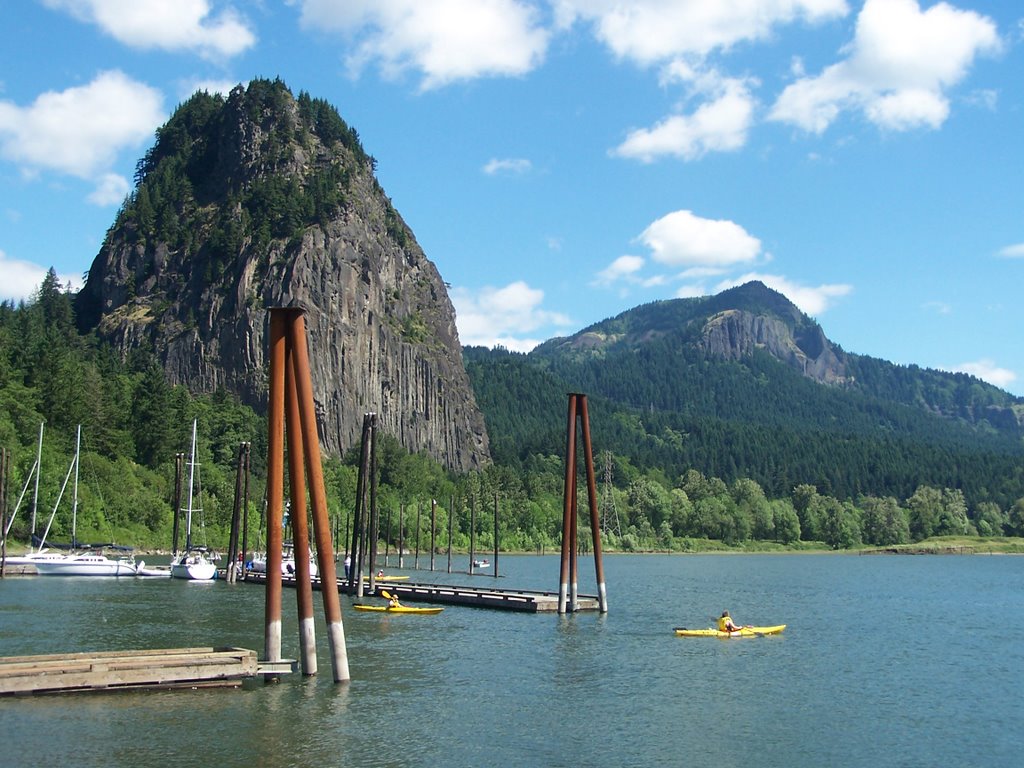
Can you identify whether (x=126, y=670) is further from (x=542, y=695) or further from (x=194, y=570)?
(x=194, y=570)

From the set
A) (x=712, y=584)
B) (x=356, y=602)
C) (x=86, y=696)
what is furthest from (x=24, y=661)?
(x=712, y=584)

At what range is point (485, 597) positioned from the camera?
80125 mm

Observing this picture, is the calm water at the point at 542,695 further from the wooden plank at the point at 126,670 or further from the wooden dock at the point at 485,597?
the wooden dock at the point at 485,597

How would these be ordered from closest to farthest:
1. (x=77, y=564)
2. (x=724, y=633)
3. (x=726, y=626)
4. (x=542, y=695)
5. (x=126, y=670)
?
(x=126, y=670) < (x=542, y=695) < (x=724, y=633) < (x=726, y=626) < (x=77, y=564)

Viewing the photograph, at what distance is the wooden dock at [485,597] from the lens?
246ft

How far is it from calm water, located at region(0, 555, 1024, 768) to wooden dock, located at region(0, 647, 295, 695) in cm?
60

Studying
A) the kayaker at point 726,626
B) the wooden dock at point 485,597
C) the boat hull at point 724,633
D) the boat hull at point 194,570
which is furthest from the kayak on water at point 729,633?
the boat hull at point 194,570

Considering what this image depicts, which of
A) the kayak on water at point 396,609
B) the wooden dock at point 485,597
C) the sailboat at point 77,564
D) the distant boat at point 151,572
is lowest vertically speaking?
the kayak on water at point 396,609

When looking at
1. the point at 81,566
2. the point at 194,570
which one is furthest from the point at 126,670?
A: the point at 81,566

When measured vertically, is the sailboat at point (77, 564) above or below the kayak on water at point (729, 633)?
above

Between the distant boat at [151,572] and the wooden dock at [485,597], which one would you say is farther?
the distant boat at [151,572]

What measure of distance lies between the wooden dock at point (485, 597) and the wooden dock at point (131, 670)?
120 feet

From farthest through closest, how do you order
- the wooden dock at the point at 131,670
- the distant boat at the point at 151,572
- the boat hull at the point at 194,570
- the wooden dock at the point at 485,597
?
the distant boat at the point at 151,572 → the boat hull at the point at 194,570 → the wooden dock at the point at 485,597 → the wooden dock at the point at 131,670

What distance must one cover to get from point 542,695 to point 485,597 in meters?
36.5
